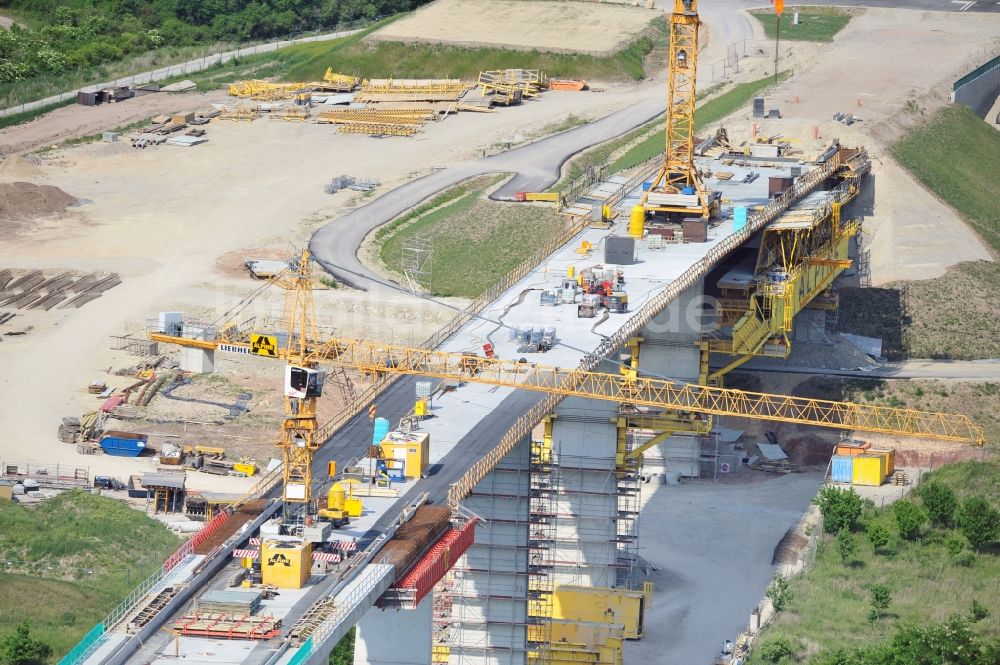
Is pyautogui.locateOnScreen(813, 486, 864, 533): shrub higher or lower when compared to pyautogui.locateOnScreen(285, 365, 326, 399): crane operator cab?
lower

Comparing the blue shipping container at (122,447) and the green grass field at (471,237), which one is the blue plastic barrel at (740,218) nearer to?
the green grass field at (471,237)

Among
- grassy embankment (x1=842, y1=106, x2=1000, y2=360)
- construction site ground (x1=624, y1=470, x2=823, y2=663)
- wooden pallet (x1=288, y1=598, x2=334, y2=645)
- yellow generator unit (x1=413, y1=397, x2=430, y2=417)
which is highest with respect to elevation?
yellow generator unit (x1=413, y1=397, x2=430, y2=417)

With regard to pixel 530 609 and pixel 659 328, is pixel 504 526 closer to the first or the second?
pixel 530 609

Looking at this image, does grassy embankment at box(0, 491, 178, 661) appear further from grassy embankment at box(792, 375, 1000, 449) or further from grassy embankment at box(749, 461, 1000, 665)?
grassy embankment at box(792, 375, 1000, 449)

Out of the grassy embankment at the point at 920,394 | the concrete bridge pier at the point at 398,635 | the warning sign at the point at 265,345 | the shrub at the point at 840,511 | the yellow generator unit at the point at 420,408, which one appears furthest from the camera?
the grassy embankment at the point at 920,394

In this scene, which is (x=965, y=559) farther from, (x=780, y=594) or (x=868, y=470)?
(x=868, y=470)

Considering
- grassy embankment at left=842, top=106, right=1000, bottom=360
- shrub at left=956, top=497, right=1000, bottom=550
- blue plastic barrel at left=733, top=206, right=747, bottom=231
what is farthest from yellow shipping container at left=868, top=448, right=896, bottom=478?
grassy embankment at left=842, top=106, right=1000, bottom=360

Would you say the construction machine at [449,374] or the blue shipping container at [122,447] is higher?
the construction machine at [449,374]

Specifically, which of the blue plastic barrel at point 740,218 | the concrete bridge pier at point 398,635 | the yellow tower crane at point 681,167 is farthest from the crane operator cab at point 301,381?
the yellow tower crane at point 681,167

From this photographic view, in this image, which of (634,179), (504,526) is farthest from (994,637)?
(634,179)
